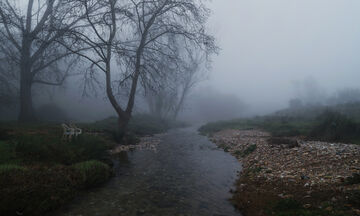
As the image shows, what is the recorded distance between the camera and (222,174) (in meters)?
9.87

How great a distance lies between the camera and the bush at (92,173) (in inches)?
305

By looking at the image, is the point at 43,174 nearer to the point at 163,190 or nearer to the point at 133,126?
the point at 163,190

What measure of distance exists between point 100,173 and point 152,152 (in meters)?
6.09

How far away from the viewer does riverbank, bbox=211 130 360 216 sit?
5355 millimetres

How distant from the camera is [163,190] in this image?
304 inches

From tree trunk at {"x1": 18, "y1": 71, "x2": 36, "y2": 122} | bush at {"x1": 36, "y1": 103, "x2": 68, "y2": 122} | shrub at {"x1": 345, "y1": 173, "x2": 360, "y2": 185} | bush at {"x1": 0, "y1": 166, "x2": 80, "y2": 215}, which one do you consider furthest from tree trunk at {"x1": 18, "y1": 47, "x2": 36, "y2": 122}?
shrub at {"x1": 345, "y1": 173, "x2": 360, "y2": 185}

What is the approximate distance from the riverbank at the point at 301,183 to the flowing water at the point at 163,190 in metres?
0.73

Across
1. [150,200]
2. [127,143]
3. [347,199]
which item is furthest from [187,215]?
[127,143]

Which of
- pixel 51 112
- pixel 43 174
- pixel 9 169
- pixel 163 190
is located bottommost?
pixel 163 190

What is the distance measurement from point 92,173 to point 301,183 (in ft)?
22.6

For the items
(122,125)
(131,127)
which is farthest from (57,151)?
(131,127)

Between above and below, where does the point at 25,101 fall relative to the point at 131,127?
above

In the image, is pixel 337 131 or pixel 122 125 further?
pixel 122 125

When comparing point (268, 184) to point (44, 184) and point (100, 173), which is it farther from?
point (44, 184)
